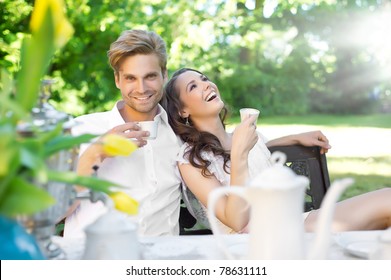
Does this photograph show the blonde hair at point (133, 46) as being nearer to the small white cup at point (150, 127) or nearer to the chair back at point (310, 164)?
the small white cup at point (150, 127)

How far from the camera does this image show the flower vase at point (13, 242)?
1.09 meters

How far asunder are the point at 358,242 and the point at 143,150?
1.15m

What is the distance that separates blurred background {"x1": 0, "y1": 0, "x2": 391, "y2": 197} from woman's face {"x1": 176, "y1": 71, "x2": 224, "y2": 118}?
5.92 feet

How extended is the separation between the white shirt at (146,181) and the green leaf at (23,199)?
4.16 feet

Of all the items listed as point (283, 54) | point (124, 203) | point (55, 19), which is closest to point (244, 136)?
point (124, 203)

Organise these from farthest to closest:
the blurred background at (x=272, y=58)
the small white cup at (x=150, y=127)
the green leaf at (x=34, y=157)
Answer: the blurred background at (x=272, y=58) → the small white cup at (x=150, y=127) → the green leaf at (x=34, y=157)

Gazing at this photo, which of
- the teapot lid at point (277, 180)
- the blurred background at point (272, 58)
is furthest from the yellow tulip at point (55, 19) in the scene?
the blurred background at point (272, 58)

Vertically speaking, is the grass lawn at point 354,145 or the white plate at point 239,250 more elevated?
the grass lawn at point 354,145

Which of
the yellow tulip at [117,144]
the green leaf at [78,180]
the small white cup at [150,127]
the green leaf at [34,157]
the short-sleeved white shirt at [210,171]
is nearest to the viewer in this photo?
the green leaf at [34,157]

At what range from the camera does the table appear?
147 centimetres

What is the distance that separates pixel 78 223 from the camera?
236 cm

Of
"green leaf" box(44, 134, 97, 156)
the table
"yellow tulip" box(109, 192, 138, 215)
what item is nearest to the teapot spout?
the table

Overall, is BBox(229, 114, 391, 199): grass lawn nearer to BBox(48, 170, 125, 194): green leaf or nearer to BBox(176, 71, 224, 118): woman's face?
BBox(176, 71, 224, 118): woman's face
